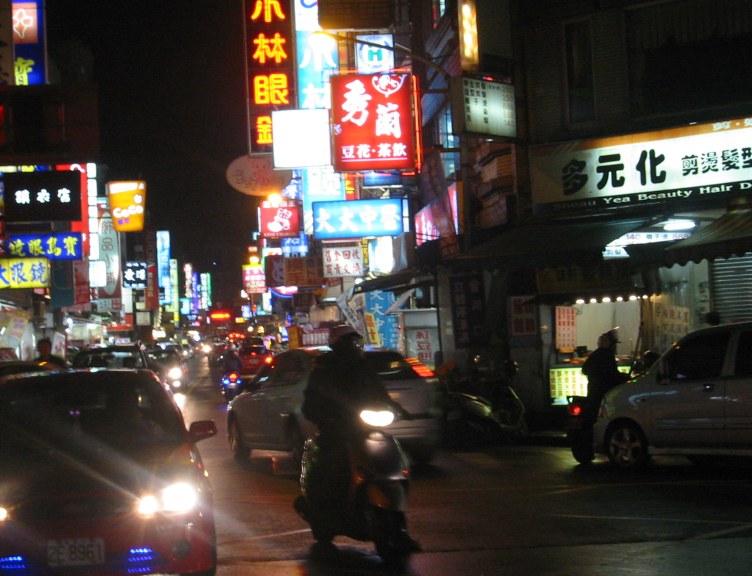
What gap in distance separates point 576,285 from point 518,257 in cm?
158

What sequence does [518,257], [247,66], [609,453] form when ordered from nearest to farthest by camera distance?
1. [609,453]
2. [518,257]
3. [247,66]

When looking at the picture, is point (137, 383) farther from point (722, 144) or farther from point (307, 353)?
point (722, 144)

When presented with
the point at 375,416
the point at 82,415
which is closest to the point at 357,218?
the point at 375,416

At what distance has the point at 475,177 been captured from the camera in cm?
2155

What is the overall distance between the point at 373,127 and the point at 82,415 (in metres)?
14.3

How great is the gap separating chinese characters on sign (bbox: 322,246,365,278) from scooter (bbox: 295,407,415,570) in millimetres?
22299

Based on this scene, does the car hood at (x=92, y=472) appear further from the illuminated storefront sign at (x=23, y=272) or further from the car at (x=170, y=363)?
the car at (x=170, y=363)

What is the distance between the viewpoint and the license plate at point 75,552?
18.3 feet

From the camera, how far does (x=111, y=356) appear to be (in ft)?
69.5

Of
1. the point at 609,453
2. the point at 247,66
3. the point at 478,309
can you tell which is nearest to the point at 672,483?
the point at 609,453

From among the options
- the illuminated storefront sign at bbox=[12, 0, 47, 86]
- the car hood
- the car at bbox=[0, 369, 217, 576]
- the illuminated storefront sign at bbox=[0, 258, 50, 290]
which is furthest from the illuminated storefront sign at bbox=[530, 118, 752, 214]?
the illuminated storefront sign at bbox=[0, 258, 50, 290]

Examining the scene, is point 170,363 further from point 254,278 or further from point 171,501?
point 254,278

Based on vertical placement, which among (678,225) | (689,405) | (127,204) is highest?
(127,204)

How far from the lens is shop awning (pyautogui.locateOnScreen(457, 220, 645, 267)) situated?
15.3 m
